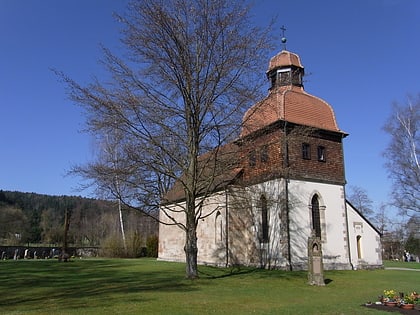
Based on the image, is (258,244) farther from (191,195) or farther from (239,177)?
(191,195)

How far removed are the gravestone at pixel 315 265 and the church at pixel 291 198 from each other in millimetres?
3468

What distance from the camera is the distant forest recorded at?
54181 mm

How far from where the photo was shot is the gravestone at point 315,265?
51.6 feet

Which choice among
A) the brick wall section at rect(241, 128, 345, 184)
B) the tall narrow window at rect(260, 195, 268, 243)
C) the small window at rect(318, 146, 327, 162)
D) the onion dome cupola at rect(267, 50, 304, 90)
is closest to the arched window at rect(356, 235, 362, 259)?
the brick wall section at rect(241, 128, 345, 184)

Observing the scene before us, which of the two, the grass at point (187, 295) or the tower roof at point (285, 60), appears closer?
the grass at point (187, 295)

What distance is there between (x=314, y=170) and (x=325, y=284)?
8416mm

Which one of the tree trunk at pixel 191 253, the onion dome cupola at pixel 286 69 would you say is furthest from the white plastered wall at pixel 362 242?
the tree trunk at pixel 191 253

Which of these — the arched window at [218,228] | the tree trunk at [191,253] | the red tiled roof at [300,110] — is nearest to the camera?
the tree trunk at [191,253]

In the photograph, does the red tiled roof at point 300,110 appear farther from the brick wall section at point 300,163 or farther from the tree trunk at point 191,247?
the tree trunk at point 191,247

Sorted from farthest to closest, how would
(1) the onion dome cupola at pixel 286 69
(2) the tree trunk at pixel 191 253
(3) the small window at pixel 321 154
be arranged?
1. (1) the onion dome cupola at pixel 286 69
2. (3) the small window at pixel 321 154
3. (2) the tree trunk at pixel 191 253

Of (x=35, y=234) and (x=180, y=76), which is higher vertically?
(x=180, y=76)

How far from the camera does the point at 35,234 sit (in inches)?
2552

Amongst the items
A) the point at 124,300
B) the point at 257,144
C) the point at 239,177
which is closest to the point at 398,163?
the point at 239,177

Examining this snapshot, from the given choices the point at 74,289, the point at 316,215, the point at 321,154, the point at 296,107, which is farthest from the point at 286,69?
the point at 74,289
